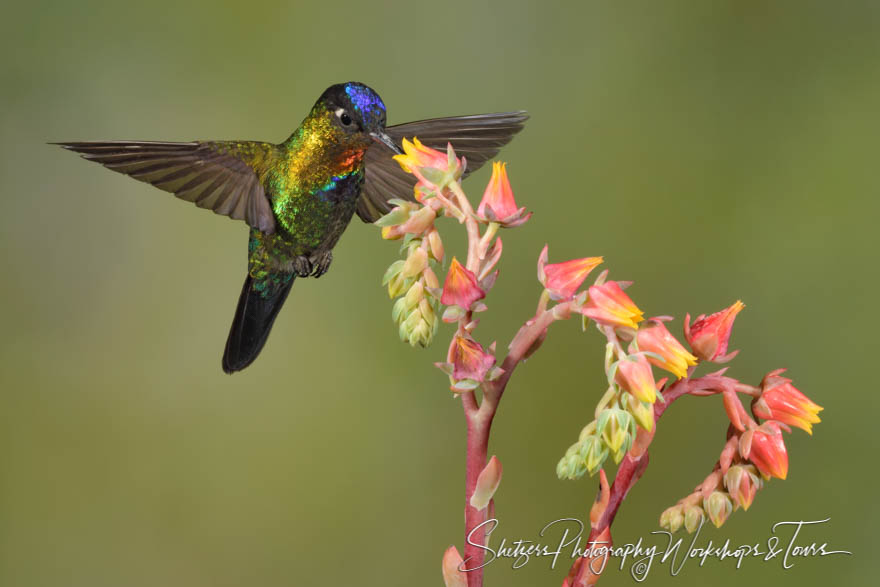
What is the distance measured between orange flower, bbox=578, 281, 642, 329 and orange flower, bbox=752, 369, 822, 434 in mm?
114

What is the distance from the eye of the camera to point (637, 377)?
456 millimetres

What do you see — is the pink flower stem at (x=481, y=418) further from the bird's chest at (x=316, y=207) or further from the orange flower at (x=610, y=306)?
the bird's chest at (x=316, y=207)

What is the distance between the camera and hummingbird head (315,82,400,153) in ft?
2.44

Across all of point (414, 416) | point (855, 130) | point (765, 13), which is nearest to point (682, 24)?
point (765, 13)

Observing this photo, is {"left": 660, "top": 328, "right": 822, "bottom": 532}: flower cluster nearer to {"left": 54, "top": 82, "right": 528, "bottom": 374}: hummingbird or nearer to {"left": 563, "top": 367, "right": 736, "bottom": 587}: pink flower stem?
{"left": 563, "top": 367, "right": 736, "bottom": 587}: pink flower stem

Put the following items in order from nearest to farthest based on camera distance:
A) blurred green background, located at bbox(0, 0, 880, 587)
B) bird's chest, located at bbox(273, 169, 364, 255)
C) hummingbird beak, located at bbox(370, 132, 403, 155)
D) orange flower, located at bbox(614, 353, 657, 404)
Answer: orange flower, located at bbox(614, 353, 657, 404) → hummingbird beak, located at bbox(370, 132, 403, 155) → bird's chest, located at bbox(273, 169, 364, 255) → blurred green background, located at bbox(0, 0, 880, 587)

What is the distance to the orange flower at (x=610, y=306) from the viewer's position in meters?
0.46

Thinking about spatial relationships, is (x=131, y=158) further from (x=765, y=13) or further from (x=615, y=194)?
(x=765, y=13)

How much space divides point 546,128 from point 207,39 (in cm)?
69

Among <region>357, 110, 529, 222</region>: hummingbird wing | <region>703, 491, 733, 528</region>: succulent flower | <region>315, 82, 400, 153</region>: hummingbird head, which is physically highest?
<region>315, 82, 400, 153</region>: hummingbird head

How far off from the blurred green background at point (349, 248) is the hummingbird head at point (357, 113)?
0.89 meters

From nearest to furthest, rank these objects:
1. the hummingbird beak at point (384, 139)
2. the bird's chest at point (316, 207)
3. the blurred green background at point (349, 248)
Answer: the hummingbird beak at point (384, 139), the bird's chest at point (316, 207), the blurred green background at point (349, 248)

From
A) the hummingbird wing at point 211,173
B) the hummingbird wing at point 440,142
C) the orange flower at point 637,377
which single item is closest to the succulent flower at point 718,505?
the orange flower at point 637,377

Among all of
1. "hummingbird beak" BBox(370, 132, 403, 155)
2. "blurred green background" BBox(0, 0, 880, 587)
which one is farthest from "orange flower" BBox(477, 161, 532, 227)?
"blurred green background" BBox(0, 0, 880, 587)
